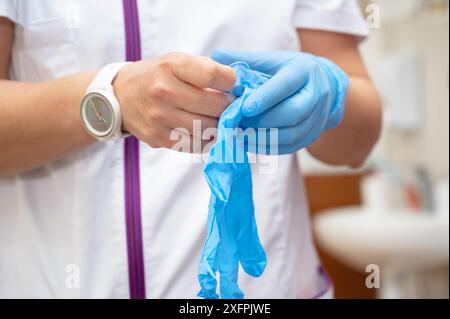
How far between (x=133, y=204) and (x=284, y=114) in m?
0.23

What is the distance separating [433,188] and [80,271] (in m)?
1.53

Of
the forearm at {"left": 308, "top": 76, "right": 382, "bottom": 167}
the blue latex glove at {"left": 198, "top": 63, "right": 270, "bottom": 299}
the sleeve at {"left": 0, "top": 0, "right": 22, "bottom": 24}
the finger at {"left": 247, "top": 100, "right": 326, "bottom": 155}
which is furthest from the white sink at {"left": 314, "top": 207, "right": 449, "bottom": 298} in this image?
the sleeve at {"left": 0, "top": 0, "right": 22, "bottom": 24}

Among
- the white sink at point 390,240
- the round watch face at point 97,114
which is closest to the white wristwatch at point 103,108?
the round watch face at point 97,114

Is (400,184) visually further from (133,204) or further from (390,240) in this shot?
(133,204)

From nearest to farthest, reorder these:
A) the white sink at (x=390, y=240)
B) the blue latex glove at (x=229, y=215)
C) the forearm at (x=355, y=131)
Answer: the blue latex glove at (x=229, y=215)
the forearm at (x=355, y=131)
the white sink at (x=390, y=240)

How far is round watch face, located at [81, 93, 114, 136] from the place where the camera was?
0.62 m

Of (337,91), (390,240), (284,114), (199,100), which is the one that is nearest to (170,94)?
(199,100)

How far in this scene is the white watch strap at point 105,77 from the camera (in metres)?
0.62

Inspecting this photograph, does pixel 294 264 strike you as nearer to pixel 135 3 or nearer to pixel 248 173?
pixel 248 173

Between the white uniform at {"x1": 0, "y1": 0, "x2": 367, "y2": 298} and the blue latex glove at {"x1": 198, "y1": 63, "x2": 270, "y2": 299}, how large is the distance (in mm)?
→ 170

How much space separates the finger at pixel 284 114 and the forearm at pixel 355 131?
177 millimetres

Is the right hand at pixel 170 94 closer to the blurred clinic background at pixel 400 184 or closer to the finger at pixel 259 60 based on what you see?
the finger at pixel 259 60

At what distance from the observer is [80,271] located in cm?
76

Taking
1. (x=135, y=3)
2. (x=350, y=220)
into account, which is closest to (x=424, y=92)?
(x=350, y=220)
